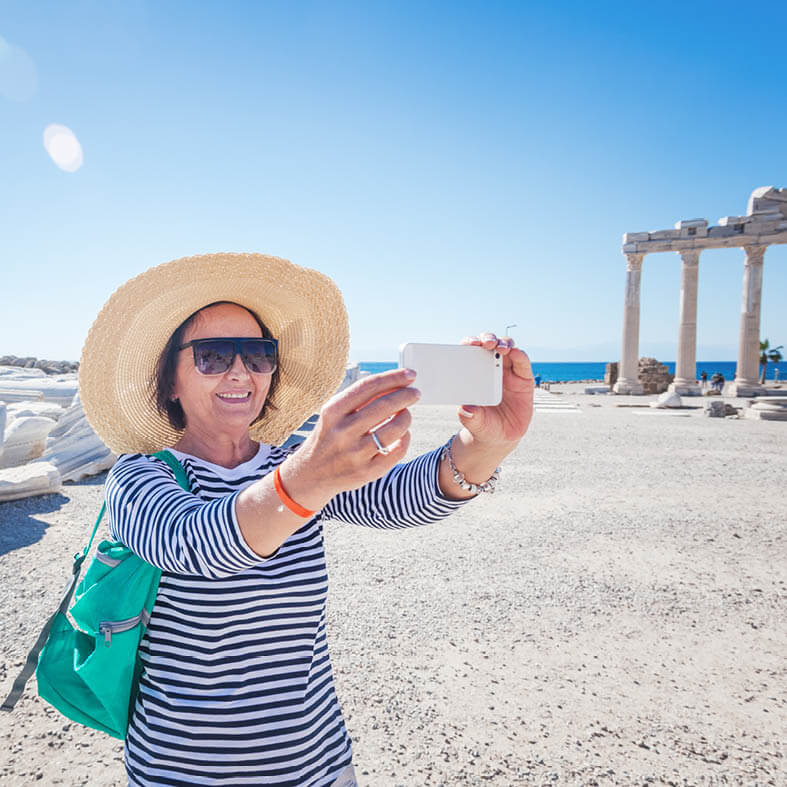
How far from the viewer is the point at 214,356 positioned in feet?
6.42

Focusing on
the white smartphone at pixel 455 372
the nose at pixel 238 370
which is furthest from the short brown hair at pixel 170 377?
the white smartphone at pixel 455 372

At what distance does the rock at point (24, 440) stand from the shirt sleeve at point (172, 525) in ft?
27.5

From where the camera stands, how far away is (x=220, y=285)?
2.11 m

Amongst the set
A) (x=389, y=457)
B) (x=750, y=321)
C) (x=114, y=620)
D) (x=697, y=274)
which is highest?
(x=697, y=274)

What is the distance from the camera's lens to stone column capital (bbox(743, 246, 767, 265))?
2853 centimetres

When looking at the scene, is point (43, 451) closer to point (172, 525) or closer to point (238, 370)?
point (238, 370)

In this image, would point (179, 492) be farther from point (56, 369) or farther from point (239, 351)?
point (56, 369)

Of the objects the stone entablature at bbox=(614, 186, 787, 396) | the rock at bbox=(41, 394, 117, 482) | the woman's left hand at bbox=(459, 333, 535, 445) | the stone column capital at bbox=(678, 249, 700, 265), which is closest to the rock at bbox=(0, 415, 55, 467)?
the rock at bbox=(41, 394, 117, 482)

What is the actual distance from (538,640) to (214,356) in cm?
305

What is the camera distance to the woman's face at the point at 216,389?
76.2 inches

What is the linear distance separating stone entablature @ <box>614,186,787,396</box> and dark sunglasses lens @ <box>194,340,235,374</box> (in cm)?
2887

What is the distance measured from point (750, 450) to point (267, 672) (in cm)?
1216

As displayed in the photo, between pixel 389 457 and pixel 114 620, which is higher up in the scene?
pixel 389 457

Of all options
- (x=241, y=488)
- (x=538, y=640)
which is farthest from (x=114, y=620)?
(x=538, y=640)
